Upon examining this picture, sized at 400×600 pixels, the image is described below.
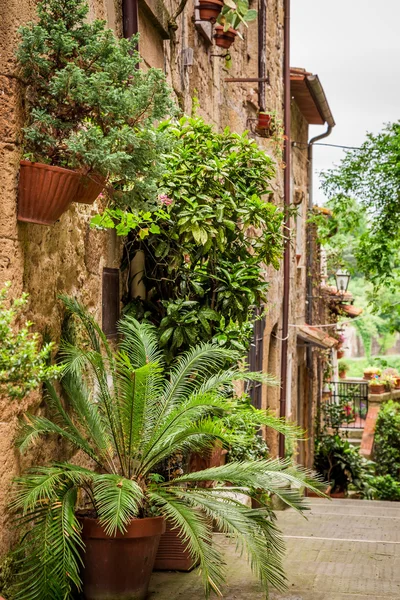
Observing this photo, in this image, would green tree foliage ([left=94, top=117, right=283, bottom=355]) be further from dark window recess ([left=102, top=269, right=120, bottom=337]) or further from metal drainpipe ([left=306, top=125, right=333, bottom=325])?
metal drainpipe ([left=306, top=125, right=333, bottom=325])

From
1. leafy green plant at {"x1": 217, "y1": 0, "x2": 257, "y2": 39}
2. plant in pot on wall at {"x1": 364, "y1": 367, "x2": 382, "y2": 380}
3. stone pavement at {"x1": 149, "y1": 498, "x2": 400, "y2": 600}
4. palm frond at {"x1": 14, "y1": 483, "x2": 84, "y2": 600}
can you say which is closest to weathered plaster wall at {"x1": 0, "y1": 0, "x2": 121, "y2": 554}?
palm frond at {"x1": 14, "y1": 483, "x2": 84, "y2": 600}

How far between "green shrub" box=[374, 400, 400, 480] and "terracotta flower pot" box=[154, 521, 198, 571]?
531 inches

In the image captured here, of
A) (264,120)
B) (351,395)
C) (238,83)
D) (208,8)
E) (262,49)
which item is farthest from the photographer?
(351,395)

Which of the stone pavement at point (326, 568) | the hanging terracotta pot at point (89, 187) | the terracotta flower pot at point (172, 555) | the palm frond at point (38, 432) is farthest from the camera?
the terracotta flower pot at point (172, 555)

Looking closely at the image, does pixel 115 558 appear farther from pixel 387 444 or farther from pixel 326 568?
pixel 387 444

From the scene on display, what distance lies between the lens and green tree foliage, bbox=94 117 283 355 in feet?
20.7

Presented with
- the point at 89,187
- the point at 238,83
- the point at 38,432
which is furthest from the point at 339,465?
the point at 89,187

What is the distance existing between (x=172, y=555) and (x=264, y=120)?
686cm

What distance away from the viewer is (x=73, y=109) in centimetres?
473

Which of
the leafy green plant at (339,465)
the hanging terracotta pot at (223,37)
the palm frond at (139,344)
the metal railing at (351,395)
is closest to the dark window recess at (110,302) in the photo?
the palm frond at (139,344)

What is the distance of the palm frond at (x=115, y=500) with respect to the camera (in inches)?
181

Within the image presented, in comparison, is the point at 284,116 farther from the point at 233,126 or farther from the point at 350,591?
the point at 350,591

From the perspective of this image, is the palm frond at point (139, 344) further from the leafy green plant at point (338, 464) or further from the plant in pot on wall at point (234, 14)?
the leafy green plant at point (338, 464)

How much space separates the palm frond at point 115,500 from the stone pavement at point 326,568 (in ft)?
3.02
